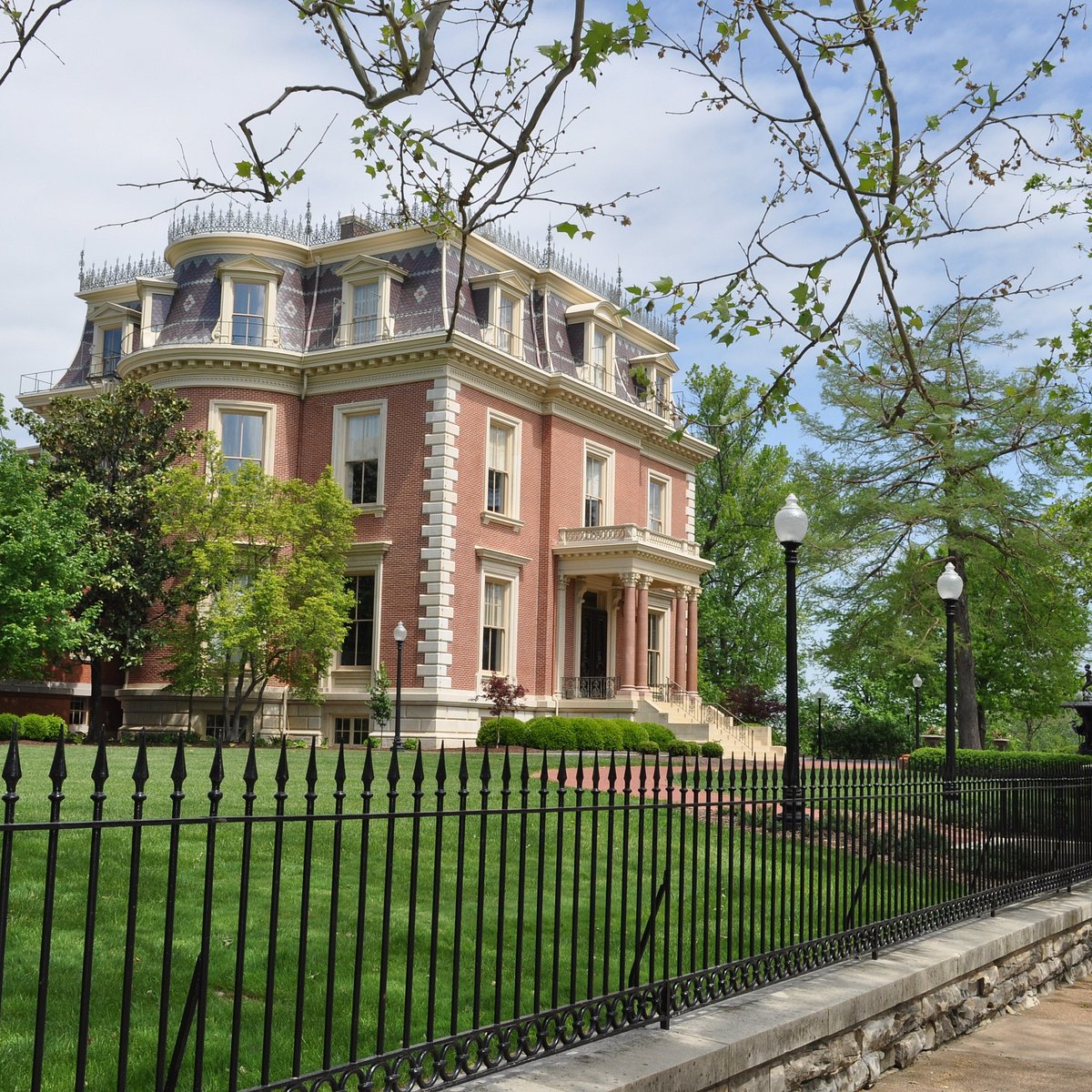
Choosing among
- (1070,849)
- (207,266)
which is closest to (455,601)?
(207,266)

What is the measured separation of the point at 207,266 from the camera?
33.8 m

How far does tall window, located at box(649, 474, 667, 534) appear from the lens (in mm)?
40031

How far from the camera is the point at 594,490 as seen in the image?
36.6m

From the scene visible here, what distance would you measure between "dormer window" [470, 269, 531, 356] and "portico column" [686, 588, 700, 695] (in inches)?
383

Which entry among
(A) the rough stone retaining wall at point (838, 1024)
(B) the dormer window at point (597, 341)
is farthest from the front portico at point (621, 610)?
(A) the rough stone retaining wall at point (838, 1024)

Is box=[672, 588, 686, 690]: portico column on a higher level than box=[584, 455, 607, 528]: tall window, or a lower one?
lower

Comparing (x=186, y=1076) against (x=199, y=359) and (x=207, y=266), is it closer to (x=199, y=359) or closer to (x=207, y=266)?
(x=199, y=359)

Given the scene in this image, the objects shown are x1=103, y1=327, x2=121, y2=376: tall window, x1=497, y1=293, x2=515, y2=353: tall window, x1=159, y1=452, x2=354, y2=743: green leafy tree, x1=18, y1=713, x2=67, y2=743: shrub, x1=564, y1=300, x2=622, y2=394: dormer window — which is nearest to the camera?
x1=18, y1=713, x2=67, y2=743: shrub

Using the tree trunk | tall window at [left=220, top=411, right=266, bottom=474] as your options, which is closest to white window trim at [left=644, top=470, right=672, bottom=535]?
tall window at [left=220, top=411, right=266, bottom=474]

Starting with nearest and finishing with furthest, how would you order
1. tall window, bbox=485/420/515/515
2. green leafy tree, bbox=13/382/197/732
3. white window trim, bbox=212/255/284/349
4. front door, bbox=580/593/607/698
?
green leafy tree, bbox=13/382/197/732, white window trim, bbox=212/255/284/349, tall window, bbox=485/420/515/515, front door, bbox=580/593/607/698

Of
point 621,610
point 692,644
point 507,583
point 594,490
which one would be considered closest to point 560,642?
point 507,583

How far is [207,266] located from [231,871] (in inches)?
1055

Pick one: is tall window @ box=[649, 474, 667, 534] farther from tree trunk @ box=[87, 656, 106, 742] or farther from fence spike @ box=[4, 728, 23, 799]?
fence spike @ box=[4, 728, 23, 799]

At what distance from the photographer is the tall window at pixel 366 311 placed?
32.7 metres
